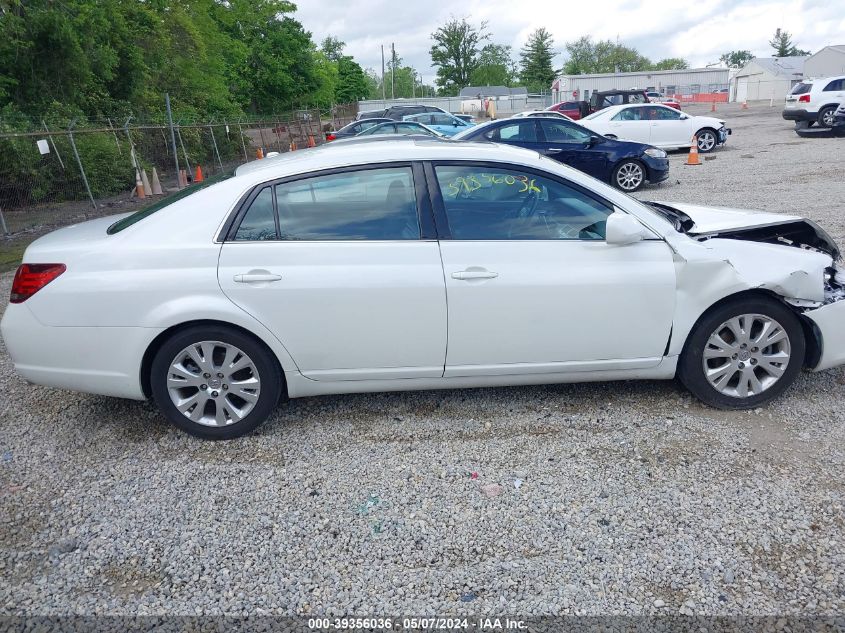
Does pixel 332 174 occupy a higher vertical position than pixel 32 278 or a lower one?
higher

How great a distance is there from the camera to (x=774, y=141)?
2086cm

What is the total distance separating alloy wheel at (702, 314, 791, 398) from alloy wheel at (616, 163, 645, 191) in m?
9.39

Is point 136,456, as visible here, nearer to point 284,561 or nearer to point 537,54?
point 284,561

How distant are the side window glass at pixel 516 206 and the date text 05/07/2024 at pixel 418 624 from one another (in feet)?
6.76

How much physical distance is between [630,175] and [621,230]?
32.3 ft

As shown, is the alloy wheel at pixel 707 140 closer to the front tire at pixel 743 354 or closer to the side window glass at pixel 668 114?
the side window glass at pixel 668 114

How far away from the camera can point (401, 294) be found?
12.0 feet

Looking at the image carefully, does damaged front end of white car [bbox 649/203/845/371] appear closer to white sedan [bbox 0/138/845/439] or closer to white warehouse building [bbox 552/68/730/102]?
white sedan [bbox 0/138/845/439]

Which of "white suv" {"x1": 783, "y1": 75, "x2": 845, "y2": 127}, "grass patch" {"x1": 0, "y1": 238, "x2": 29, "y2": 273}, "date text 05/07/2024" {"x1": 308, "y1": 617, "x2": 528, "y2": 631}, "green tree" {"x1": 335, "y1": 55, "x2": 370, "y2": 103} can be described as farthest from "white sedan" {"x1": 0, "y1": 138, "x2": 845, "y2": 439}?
"green tree" {"x1": 335, "y1": 55, "x2": 370, "y2": 103}

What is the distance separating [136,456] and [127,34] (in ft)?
66.7

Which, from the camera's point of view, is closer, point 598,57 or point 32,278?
point 32,278

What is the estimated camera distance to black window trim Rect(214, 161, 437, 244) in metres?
3.72

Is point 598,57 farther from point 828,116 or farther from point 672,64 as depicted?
point 828,116

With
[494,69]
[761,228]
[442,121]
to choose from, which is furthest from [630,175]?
[494,69]
